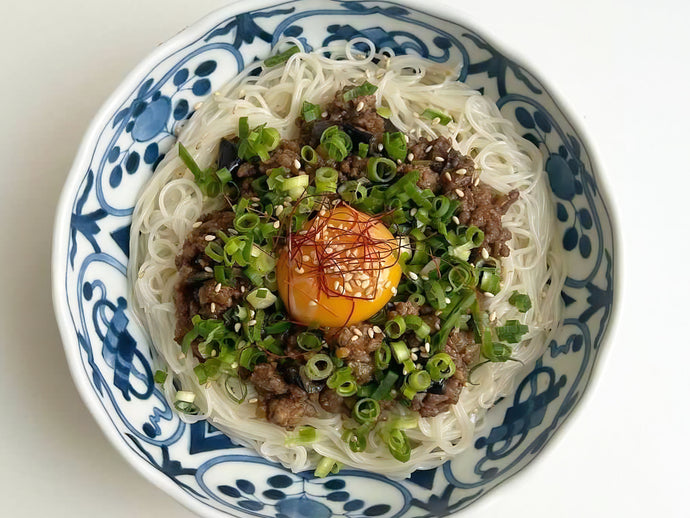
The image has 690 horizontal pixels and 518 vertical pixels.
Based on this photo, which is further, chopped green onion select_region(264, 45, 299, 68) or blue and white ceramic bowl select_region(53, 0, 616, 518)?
chopped green onion select_region(264, 45, 299, 68)

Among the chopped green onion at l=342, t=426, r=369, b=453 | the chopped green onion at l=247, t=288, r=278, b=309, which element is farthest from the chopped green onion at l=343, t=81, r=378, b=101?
the chopped green onion at l=342, t=426, r=369, b=453

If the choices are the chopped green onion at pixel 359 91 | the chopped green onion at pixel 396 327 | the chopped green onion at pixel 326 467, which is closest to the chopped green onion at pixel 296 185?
the chopped green onion at pixel 359 91

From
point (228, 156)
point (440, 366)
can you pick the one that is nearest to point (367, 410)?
point (440, 366)

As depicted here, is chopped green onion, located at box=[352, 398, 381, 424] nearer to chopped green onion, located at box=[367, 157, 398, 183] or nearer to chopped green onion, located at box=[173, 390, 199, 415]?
chopped green onion, located at box=[173, 390, 199, 415]

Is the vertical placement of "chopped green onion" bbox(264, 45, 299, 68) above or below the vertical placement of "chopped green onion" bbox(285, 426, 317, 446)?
above

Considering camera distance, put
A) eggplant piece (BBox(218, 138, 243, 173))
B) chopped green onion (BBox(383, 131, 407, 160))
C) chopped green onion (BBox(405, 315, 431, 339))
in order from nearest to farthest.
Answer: chopped green onion (BBox(405, 315, 431, 339)) < chopped green onion (BBox(383, 131, 407, 160)) < eggplant piece (BBox(218, 138, 243, 173))

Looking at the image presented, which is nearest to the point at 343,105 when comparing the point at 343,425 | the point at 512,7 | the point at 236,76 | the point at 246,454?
the point at 236,76

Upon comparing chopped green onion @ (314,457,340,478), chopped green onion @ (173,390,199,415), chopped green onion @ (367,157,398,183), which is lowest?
chopped green onion @ (173,390,199,415)
